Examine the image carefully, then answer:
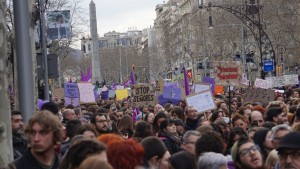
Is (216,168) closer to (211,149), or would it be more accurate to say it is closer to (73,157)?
(211,149)

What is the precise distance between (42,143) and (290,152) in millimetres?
1927

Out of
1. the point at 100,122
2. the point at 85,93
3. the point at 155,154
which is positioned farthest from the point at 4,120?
the point at 85,93

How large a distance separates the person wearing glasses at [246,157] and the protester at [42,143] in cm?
160

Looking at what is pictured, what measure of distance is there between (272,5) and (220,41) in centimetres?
1568

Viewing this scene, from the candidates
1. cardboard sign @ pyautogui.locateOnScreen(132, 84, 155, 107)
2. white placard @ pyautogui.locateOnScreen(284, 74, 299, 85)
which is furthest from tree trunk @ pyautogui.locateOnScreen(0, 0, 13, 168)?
white placard @ pyautogui.locateOnScreen(284, 74, 299, 85)

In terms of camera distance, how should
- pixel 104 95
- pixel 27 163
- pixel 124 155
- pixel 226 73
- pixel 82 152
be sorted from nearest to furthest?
pixel 82 152, pixel 124 155, pixel 27 163, pixel 226 73, pixel 104 95

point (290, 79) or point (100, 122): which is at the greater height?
point (100, 122)

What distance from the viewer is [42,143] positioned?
19.3 feet

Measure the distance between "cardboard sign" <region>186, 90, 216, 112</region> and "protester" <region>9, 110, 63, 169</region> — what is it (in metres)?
8.37

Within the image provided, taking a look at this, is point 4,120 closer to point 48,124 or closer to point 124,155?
point 48,124

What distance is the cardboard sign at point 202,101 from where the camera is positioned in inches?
564

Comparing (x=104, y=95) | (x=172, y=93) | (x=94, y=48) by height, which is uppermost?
(x=94, y=48)

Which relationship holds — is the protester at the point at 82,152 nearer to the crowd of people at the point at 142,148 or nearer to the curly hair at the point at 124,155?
the crowd of people at the point at 142,148

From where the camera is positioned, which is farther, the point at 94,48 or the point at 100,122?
the point at 94,48
